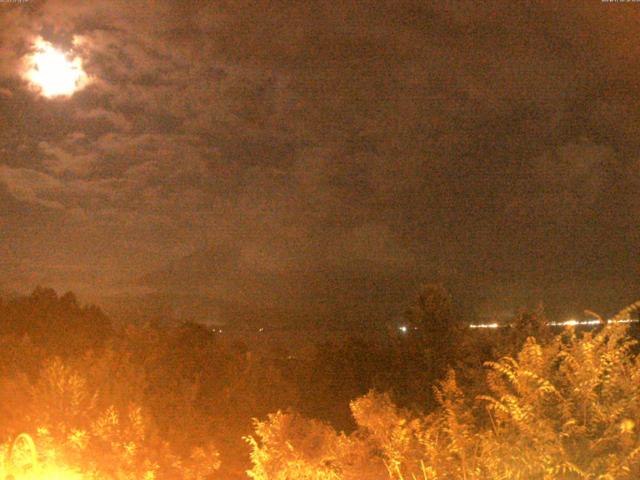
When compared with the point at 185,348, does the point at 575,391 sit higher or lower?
lower

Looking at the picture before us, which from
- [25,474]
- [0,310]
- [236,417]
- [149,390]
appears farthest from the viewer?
[0,310]

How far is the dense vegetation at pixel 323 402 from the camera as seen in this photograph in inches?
287

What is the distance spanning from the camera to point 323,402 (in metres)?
15.3

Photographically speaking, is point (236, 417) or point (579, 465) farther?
point (236, 417)

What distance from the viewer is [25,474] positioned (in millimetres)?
10453

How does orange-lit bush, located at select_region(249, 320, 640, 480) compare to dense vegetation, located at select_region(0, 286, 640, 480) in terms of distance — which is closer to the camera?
orange-lit bush, located at select_region(249, 320, 640, 480)

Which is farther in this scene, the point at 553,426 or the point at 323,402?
the point at 323,402

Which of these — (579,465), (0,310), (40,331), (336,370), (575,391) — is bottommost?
(579,465)

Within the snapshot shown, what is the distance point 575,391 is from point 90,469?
6455mm

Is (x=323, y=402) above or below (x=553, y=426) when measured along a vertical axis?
above

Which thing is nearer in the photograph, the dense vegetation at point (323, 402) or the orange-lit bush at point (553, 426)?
the orange-lit bush at point (553, 426)

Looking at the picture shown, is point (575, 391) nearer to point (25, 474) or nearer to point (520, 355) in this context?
point (520, 355)

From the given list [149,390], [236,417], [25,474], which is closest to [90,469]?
[25,474]

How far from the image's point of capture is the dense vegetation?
7277mm
